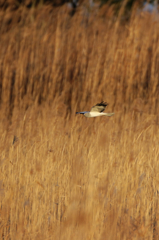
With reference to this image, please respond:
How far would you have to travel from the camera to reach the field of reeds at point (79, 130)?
1.95 metres

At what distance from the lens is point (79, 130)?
2.82 meters

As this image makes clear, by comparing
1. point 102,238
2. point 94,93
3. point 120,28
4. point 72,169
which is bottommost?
point 102,238

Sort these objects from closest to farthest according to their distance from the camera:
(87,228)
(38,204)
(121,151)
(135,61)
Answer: (87,228)
(38,204)
(121,151)
(135,61)

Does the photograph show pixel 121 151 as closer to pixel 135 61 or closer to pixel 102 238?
pixel 102 238

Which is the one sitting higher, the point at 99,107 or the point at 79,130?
the point at 99,107

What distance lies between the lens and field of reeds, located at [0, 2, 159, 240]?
6.38ft

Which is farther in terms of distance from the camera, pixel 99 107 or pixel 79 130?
pixel 79 130

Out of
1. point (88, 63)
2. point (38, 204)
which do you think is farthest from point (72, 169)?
point (88, 63)

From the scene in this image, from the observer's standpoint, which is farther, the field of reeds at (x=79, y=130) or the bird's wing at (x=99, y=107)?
the bird's wing at (x=99, y=107)

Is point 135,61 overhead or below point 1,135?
overhead

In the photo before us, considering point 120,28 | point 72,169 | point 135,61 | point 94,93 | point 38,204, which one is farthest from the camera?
point 120,28

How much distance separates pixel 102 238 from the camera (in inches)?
71.8

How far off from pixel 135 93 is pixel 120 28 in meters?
0.89

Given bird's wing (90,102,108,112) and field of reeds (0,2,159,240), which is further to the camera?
bird's wing (90,102,108,112)
